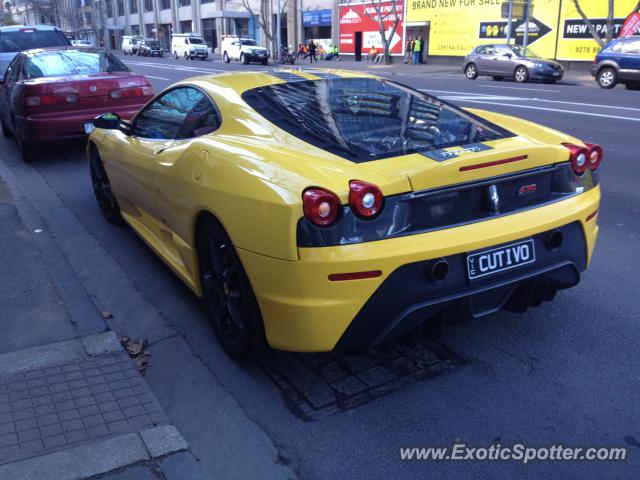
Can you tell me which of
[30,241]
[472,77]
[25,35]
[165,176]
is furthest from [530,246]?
[472,77]

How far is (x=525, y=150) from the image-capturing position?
314 cm

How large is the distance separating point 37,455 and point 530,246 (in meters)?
2.44

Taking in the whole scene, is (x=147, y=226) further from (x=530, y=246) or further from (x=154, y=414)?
(x=530, y=246)

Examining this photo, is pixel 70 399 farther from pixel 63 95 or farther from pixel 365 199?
pixel 63 95

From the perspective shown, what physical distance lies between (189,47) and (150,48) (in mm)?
9730

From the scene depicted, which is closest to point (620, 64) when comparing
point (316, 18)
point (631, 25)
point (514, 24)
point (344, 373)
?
point (631, 25)

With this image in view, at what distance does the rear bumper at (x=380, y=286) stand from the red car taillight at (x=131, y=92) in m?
6.52

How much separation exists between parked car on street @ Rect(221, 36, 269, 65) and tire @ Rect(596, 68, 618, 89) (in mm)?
24658

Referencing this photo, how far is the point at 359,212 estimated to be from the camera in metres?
2.70

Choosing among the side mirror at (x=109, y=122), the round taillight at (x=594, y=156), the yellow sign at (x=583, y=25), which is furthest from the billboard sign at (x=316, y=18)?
the round taillight at (x=594, y=156)

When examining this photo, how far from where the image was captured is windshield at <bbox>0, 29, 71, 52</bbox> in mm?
14766

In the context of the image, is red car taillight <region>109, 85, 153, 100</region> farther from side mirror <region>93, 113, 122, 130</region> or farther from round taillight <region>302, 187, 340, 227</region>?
round taillight <region>302, 187, 340, 227</region>

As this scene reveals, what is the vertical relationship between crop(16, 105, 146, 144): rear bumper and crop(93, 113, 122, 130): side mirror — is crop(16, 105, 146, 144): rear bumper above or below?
below

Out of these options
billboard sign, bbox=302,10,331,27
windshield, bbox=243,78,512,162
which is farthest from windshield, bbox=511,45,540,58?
billboard sign, bbox=302,10,331,27
